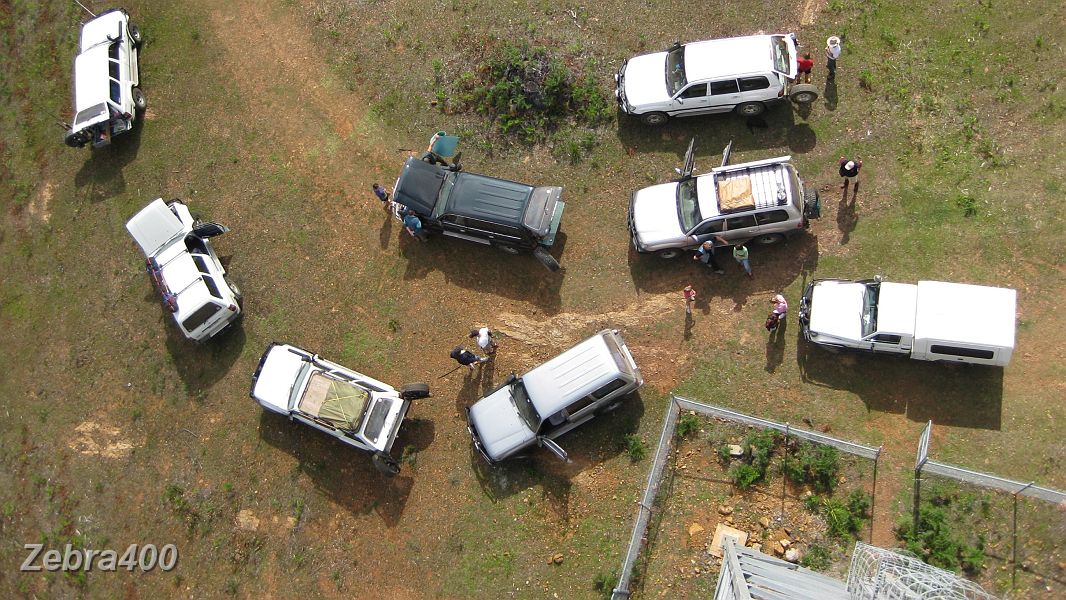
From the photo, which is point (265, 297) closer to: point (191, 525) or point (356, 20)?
point (191, 525)

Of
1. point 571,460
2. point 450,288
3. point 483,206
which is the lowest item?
point 571,460

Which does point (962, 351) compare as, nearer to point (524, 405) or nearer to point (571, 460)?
point (571, 460)

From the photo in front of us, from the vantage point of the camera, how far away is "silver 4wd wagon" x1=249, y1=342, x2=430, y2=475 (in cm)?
1798

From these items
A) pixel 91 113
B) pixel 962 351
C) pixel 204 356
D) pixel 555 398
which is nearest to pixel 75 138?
pixel 91 113

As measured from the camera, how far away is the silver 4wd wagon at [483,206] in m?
18.9

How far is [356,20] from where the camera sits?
76.5ft

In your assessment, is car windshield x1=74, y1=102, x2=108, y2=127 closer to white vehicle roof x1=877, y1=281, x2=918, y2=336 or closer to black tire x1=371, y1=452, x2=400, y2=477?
black tire x1=371, y1=452, x2=400, y2=477

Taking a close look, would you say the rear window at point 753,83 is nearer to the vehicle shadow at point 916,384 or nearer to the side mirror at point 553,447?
the vehicle shadow at point 916,384

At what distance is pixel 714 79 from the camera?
19.1 m

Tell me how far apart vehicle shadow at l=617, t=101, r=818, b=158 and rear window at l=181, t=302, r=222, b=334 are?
13.2 meters

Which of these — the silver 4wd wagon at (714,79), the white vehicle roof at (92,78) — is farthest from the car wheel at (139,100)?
the silver 4wd wagon at (714,79)

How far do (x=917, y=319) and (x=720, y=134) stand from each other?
7687mm

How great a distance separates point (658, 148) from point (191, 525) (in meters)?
17.7

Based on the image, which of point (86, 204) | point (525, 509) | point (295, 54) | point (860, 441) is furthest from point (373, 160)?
point (860, 441)
